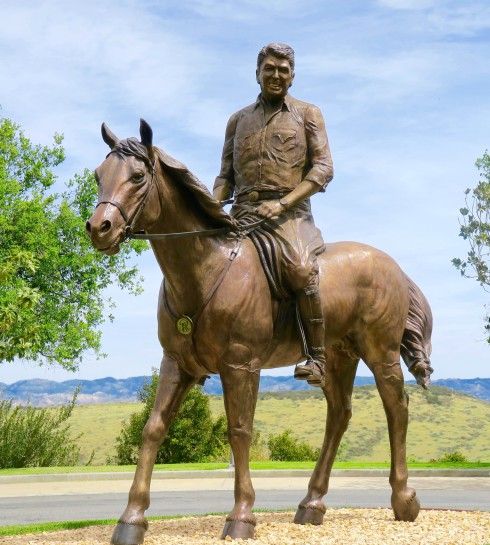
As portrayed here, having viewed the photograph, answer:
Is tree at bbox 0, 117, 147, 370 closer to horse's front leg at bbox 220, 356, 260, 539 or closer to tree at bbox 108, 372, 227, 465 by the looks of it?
tree at bbox 108, 372, 227, 465

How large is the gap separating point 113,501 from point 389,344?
6331 mm

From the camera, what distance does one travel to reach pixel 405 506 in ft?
24.6

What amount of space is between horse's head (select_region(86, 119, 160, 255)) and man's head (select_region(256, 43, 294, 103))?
4.83ft

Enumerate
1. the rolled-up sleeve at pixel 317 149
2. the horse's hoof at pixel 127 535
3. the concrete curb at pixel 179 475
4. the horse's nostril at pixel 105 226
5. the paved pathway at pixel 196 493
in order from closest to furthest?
the horse's nostril at pixel 105 226 → the horse's hoof at pixel 127 535 → the rolled-up sleeve at pixel 317 149 → the paved pathway at pixel 196 493 → the concrete curb at pixel 179 475

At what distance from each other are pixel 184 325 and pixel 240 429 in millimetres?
847

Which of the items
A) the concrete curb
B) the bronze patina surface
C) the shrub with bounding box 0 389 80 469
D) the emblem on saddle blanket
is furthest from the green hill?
the emblem on saddle blanket

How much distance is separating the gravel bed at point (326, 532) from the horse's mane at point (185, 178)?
2.33m

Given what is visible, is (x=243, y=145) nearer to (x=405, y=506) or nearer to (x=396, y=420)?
(x=396, y=420)

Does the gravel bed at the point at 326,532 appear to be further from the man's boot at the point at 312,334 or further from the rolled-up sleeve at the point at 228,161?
the rolled-up sleeve at the point at 228,161

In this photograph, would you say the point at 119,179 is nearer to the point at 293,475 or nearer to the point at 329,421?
the point at 329,421

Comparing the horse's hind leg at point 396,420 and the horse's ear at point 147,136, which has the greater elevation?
the horse's ear at point 147,136

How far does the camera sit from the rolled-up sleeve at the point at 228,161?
726cm

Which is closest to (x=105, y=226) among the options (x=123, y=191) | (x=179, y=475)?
(x=123, y=191)

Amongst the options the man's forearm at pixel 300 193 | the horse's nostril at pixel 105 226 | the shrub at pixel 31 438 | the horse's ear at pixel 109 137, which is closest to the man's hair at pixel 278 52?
the man's forearm at pixel 300 193
